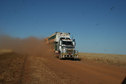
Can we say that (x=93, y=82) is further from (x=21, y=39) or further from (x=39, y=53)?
(x=21, y=39)

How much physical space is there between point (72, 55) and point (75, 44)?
78.5 inches

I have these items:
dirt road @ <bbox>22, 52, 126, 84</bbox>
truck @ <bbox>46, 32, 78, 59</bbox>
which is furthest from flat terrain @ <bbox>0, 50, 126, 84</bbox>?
truck @ <bbox>46, 32, 78, 59</bbox>

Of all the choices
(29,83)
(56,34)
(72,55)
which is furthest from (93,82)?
(56,34)

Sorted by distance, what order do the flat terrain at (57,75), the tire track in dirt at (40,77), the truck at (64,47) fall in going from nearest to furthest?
the tire track in dirt at (40,77), the flat terrain at (57,75), the truck at (64,47)

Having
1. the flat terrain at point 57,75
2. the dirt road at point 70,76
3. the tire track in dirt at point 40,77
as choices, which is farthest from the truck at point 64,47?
the tire track in dirt at point 40,77

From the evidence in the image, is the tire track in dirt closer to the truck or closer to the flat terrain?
the flat terrain

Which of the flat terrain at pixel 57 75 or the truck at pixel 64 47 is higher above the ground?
the truck at pixel 64 47

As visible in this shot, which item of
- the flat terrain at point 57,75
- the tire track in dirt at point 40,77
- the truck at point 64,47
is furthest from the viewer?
the truck at point 64,47

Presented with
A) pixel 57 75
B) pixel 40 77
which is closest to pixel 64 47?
pixel 57 75

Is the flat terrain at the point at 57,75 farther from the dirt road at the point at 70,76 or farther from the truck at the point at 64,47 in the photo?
the truck at the point at 64,47

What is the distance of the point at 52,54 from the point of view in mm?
24891

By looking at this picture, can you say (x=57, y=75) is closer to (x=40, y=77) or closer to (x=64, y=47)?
(x=40, y=77)

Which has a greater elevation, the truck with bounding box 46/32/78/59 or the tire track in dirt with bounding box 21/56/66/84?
the truck with bounding box 46/32/78/59

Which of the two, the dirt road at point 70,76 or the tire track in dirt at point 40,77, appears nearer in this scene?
the tire track in dirt at point 40,77
